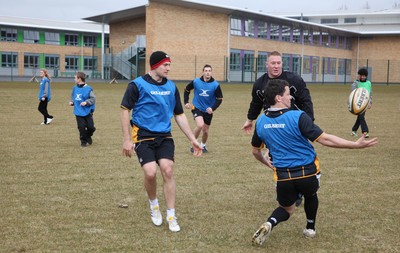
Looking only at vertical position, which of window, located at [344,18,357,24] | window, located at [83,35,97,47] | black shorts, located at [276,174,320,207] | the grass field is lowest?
the grass field

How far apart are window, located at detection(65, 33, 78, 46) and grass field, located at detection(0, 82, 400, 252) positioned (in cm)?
5154

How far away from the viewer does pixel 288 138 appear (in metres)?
4.93

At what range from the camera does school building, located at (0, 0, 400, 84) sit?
43250 mm

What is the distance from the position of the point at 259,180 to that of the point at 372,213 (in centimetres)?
235

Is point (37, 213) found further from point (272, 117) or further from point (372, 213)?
point (372, 213)

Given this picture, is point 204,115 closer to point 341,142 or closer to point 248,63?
point 341,142

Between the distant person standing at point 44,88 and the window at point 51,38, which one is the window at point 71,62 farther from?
the distant person standing at point 44,88

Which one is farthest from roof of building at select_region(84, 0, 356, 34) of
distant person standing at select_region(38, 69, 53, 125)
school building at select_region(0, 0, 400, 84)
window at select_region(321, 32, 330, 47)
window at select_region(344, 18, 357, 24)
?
window at select_region(344, 18, 357, 24)

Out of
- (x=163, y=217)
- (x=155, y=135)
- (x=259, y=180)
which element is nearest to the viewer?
(x=155, y=135)

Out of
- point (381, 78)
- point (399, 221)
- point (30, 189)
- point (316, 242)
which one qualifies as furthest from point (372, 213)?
point (381, 78)

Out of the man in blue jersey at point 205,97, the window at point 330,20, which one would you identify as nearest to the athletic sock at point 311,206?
the man in blue jersey at point 205,97

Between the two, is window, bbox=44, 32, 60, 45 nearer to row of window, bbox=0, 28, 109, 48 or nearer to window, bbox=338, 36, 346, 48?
row of window, bbox=0, 28, 109, 48

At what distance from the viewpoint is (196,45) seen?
44625 millimetres

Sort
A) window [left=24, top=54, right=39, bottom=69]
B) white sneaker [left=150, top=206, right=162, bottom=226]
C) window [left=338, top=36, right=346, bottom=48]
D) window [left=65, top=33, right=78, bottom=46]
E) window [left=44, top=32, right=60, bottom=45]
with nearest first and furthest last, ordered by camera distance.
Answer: white sneaker [left=150, top=206, right=162, bottom=226], window [left=24, top=54, right=39, bottom=69], window [left=44, top=32, right=60, bottom=45], window [left=65, top=33, right=78, bottom=46], window [left=338, top=36, right=346, bottom=48]
